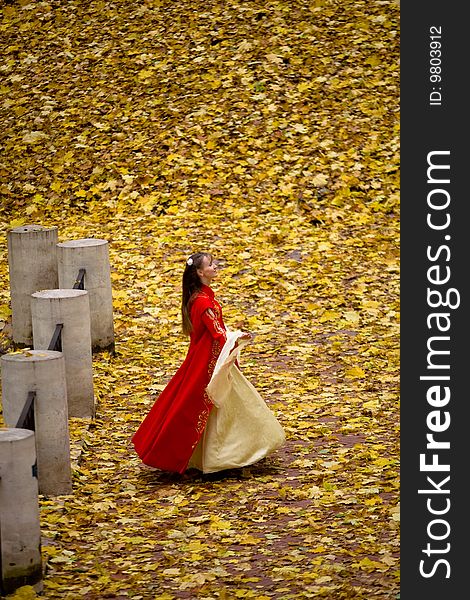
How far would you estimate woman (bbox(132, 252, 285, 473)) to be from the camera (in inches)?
298

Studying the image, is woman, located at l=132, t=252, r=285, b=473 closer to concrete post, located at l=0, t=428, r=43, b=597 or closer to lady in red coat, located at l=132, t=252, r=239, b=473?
lady in red coat, located at l=132, t=252, r=239, b=473

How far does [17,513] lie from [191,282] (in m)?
2.52

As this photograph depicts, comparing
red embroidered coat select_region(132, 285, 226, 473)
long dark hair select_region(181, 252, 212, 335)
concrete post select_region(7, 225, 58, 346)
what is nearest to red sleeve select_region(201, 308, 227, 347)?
red embroidered coat select_region(132, 285, 226, 473)

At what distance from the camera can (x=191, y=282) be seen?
7.79 meters

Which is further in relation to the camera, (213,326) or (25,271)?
(25,271)

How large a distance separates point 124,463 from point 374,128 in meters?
9.08

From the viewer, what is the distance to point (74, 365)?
873cm

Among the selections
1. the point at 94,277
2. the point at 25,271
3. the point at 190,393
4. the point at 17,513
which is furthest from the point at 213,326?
the point at 25,271

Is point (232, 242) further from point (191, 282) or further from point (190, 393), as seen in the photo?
point (190, 393)

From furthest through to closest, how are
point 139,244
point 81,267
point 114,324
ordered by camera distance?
1. point 139,244
2. point 114,324
3. point 81,267

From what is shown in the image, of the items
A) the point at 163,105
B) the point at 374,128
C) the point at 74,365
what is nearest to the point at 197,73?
the point at 163,105

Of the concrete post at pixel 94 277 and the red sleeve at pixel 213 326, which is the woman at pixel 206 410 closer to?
the red sleeve at pixel 213 326

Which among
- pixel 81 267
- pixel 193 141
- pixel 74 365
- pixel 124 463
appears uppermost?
pixel 193 141

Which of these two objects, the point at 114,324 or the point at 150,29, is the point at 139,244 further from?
the point at 150,29
